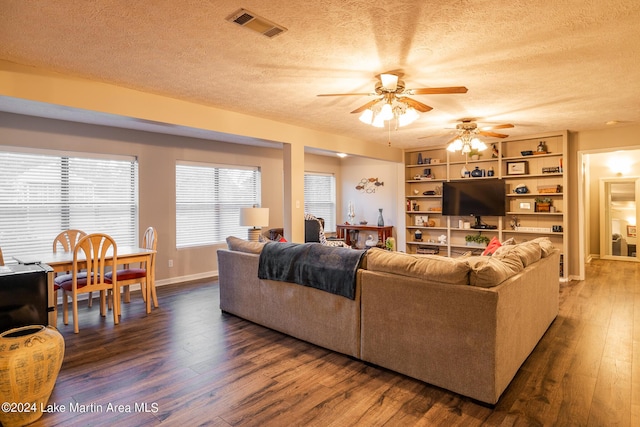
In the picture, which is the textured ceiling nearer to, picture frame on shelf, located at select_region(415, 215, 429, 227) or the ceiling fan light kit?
the ceiling fan light kit

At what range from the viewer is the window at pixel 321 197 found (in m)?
8.24

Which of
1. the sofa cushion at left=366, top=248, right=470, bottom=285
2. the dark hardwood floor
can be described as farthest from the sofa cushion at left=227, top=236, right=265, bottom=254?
the sofa cushion at left=366, top=248, right=470, bottom=285

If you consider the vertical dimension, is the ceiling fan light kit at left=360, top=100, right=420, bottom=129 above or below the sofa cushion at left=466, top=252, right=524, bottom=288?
above

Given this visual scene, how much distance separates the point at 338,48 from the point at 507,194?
16.4 ft

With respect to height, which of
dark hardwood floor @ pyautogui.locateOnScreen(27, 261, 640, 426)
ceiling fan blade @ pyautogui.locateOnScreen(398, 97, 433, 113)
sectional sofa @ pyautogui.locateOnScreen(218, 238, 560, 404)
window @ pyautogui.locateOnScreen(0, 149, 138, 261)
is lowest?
dark hardwood floor @ pyautogui.locateOnScreen(27, 261, 640, 426)

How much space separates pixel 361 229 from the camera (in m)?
8.18

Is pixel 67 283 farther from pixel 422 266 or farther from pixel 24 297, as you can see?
pixel 422 266

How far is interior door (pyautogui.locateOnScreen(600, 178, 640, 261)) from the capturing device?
7660 mm

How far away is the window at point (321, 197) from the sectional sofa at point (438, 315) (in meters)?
4.91

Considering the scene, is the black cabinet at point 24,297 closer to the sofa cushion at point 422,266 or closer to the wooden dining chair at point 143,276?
the wooden dining chair at point 143,276

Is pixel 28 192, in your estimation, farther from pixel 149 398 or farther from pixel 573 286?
pixel 573 286

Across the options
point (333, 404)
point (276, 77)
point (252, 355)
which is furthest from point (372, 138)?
point (333, 404)

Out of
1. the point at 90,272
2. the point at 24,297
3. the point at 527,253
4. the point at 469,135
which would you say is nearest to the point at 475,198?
the point at 469,135

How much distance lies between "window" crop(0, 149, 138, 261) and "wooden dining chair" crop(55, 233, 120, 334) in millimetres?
1206
